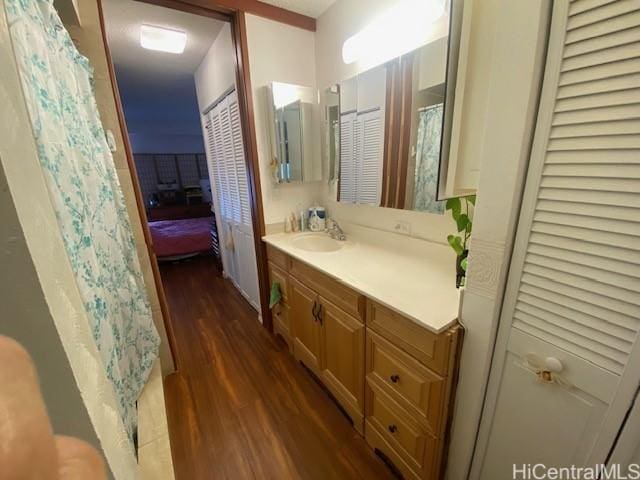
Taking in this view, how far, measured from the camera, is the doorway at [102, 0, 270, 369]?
1.72 meters

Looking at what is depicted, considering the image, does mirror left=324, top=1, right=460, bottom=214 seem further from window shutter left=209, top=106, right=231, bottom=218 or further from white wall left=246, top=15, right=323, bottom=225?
window shutter left=209, top=106, right=231, bottom=218

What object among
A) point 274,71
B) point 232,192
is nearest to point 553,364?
point 274,71

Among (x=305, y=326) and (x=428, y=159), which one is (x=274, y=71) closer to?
(x=428, y=159)

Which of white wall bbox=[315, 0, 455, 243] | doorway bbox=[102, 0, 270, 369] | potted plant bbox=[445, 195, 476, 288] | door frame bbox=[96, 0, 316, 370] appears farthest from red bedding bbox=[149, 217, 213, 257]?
potted plant bbox=[445, 195, 476, 288]

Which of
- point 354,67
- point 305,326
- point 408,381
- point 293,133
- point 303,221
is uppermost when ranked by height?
point 354,67

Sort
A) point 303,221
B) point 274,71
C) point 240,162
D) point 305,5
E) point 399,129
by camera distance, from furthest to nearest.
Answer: point 240,162, point 303,221, point 274,71, point 305,5, point 399,129

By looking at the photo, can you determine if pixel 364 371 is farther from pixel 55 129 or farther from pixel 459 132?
pixel 55 129

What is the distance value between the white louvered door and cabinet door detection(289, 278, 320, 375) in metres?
0.69

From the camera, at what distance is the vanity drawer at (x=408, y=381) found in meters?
0.89

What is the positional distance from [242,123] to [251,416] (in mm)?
1818

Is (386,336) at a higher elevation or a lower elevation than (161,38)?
lower

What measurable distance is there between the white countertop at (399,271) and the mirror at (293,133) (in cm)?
52

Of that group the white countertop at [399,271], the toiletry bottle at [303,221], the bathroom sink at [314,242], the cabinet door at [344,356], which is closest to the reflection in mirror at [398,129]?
the white countertop at [399,271]

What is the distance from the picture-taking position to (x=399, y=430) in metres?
1.07
